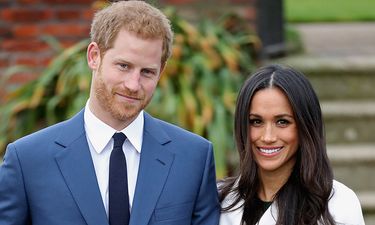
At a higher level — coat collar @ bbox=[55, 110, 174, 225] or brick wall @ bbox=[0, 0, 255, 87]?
brick wall @ bbox=[0, 0, 255, 87]

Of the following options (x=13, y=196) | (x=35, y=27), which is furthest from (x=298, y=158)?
(x=35, y=27)

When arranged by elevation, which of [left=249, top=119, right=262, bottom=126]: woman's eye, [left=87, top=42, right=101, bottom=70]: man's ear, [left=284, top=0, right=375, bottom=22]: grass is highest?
[left=87, top=42, right=101, bottom=70]: man's ear

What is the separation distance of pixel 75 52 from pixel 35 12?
0.44 metres

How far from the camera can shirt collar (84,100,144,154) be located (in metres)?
3.48

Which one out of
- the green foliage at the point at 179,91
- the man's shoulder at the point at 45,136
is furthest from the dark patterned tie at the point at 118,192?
the green foliage at the point at 179,91

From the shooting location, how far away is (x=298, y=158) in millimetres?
3834

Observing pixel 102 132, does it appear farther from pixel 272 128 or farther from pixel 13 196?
pixel 272 128

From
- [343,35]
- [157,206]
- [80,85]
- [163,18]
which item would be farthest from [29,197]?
[343,35]

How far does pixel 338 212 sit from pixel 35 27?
3.73 meters

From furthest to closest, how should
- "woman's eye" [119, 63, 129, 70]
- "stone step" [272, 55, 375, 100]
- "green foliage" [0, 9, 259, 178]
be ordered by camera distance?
"stone step" [272, 55, 375, 100]
"green foliage" [0, 9, 259, 178]
"woman's eye" [119, 63, 129, 70]

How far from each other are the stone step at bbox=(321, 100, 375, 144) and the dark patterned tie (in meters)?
3.63

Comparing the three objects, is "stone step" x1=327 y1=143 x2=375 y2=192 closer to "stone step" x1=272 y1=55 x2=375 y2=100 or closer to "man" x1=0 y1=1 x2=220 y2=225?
"stone step" x1=272 y1=55 x2=375 y2=100

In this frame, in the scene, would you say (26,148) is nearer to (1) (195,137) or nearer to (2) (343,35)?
(1) (195,137)

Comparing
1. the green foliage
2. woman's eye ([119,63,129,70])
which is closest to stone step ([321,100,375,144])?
the green foliage
